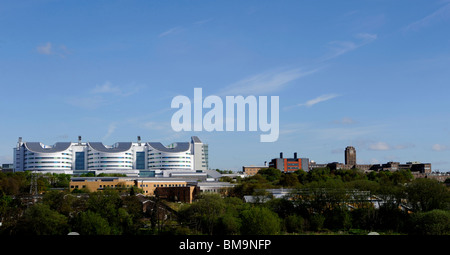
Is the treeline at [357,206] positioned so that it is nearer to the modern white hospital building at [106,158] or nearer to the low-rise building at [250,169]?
the modern white hospital building at [106,158]

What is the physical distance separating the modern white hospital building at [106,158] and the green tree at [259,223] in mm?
47139

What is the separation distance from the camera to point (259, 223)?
77.6ft

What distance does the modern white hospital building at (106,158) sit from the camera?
235 ft

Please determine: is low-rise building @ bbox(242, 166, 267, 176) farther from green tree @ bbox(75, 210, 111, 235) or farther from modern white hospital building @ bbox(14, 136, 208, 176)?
green tree @ bbox(75, 210, 111, 235)

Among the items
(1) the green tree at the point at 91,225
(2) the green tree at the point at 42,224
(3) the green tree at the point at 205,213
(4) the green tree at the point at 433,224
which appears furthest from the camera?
(3) the green tree at the point at 205,213

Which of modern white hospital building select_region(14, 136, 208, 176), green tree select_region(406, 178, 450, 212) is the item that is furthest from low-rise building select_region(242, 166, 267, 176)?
green tree select_region(406, 178, 450, 212)

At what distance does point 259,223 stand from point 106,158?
52736 mm

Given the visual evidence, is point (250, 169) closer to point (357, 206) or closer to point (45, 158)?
point (45, 158)

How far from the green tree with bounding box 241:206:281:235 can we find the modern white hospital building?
47139mm

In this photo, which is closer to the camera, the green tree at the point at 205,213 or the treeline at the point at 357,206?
the green tree at the point at 205,213

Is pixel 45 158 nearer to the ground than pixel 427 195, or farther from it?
farther from it

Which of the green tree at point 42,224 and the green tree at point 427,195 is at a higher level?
the green tree at point 427,195

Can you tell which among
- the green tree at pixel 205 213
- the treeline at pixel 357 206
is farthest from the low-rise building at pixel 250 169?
the green tree at pixel 205 213

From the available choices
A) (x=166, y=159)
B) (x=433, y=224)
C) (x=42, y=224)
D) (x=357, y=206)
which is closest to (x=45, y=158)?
(x=166, y=159)
